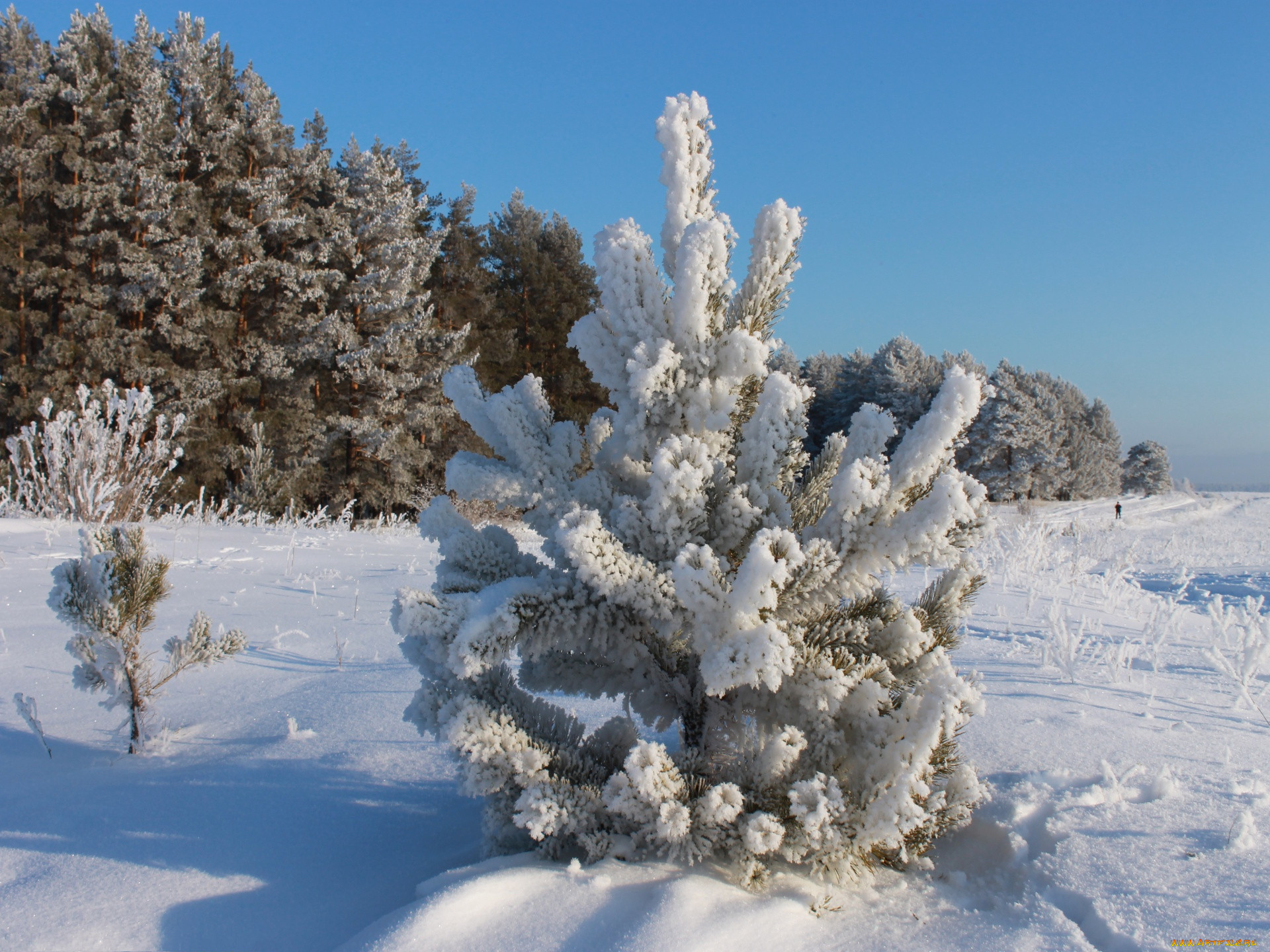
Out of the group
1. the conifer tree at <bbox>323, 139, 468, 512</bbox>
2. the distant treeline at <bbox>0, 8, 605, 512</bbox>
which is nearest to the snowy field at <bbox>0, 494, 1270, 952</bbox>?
the distant treeline at <bbox>0, 8, 605, 512</bbox>

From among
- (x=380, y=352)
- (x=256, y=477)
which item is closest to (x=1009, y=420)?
(x=380, y=352)

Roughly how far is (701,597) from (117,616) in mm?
2368

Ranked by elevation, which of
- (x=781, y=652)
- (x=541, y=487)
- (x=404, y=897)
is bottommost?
(x=404, y=897)

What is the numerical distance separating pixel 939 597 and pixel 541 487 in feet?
4.10

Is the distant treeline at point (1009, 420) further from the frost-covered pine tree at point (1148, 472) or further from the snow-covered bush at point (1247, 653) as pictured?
the snow-covered bush at point (1247, 653)

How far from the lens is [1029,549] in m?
9.20

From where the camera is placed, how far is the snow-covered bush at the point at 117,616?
2814mm

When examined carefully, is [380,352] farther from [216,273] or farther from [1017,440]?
[1017,440]

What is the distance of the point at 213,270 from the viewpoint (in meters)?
18.6

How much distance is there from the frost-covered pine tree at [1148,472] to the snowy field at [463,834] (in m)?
47.7

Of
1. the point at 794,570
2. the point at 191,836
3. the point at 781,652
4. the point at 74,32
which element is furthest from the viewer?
the point at 74,32

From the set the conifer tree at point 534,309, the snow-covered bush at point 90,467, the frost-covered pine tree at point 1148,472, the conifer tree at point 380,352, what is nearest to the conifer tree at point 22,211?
the conifer tree at point 380,352

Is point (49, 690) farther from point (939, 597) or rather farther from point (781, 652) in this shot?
point (939, 597)

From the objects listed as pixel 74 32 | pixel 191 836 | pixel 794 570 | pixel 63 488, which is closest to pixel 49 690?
pixel 191 836
